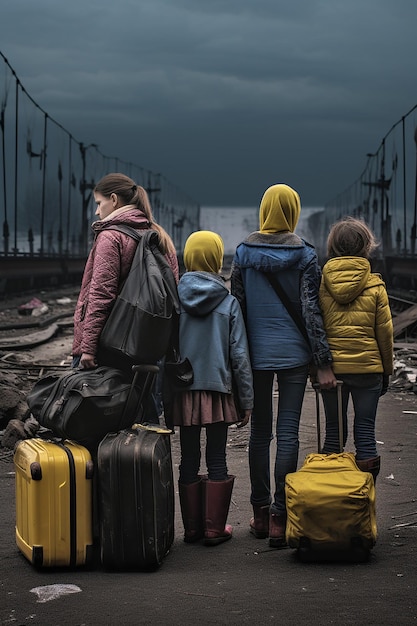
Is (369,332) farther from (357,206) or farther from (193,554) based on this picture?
(357,206)

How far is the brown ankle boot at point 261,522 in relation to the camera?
5.38m

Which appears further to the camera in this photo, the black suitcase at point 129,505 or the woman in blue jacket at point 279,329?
the woman in blue jacket at point 279,329

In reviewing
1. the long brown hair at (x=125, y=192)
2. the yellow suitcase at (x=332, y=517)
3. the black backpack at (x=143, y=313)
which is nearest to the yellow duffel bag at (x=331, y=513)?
the yellow suitcase at (x=332, y=517)

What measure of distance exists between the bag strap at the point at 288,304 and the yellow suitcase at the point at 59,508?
123 centimetres

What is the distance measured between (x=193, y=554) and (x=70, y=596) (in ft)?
2.95

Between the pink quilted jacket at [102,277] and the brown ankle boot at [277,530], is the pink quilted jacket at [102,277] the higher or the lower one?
the higher one

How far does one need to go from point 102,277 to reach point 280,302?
875mm

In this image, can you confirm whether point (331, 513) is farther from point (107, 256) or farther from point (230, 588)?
point (107, 256)

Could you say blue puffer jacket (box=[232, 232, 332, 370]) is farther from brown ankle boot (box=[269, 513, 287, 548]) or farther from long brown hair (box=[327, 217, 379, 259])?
brown ankle boot (box=[269, 513, 287, 548])

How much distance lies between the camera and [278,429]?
537cm

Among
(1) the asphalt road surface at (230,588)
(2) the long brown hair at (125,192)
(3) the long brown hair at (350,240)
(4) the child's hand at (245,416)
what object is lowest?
(1) the asphalt road surface at (230,588)

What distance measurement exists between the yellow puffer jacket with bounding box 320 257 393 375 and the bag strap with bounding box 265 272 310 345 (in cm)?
13

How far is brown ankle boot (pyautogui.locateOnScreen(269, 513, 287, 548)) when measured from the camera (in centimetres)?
515

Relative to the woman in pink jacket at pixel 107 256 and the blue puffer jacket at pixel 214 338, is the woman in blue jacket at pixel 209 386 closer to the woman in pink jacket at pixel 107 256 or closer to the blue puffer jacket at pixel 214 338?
the blue puffer jacket at pixel 214 338
